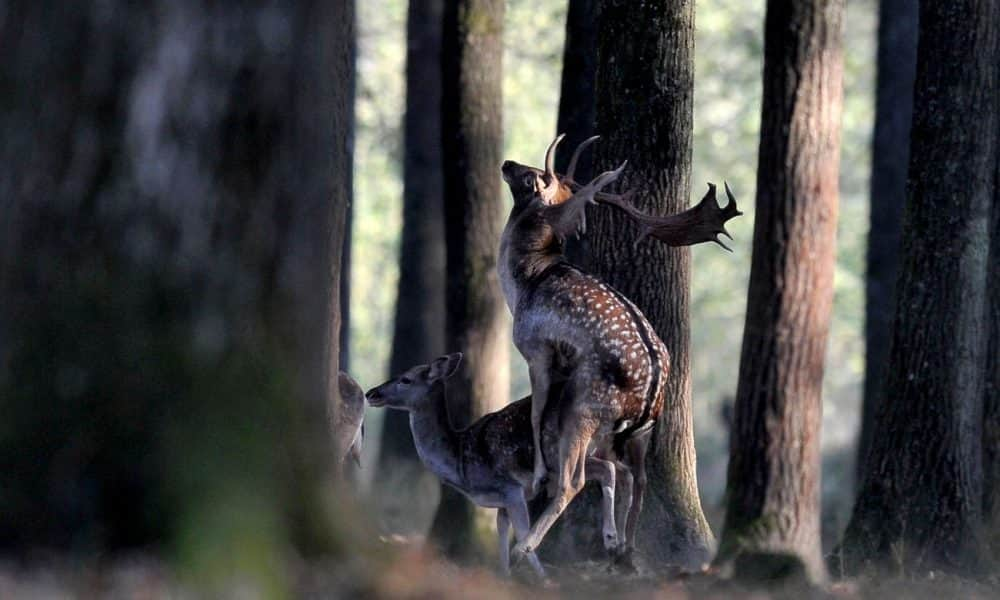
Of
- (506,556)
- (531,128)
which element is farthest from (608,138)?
(531,128)

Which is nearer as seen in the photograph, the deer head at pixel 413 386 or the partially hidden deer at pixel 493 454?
the partially hidden deer at pixel 493 454

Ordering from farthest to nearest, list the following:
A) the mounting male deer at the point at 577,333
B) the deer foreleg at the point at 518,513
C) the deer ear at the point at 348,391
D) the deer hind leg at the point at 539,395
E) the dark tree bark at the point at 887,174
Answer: the dark tree bark at the point at 887,174, the deer ear at the point at 348,391, the deer foreleg at the point at 518,513, the deer hind leg at the point at 539,395, the mounting male deer at the point at 577,333

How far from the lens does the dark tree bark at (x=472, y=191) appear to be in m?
15.0

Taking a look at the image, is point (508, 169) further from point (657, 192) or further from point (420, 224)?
point (420, 224)

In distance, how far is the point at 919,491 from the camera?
38.2 ft

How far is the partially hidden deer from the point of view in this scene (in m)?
10.9

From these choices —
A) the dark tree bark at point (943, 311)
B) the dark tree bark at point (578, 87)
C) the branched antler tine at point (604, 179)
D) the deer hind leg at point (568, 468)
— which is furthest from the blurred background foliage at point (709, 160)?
the branched antler tine at point (604, 179)

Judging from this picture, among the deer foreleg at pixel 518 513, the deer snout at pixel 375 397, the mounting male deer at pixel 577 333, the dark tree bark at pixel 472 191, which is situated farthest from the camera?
the dark tree bark at pixel 472 191

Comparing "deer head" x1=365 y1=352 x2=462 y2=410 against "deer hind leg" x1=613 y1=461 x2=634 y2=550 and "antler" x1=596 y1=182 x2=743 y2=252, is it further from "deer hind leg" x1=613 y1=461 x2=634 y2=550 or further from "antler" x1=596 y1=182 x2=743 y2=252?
"antler" x1=596 y1=182 x2=743 y2=252

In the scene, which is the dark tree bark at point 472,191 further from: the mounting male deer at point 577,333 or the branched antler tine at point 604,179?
the branched antler tine at point 604,179

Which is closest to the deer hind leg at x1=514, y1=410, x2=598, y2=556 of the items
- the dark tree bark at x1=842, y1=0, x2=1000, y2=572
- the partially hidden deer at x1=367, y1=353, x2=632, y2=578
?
the partially hidden deer at x1=367, y1=353, x2=632, y2=578

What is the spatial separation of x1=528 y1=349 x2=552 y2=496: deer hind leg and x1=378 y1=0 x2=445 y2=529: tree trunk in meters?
8.40

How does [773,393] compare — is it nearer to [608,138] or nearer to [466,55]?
[608,138]

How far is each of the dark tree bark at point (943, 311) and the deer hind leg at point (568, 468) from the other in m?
2.17
